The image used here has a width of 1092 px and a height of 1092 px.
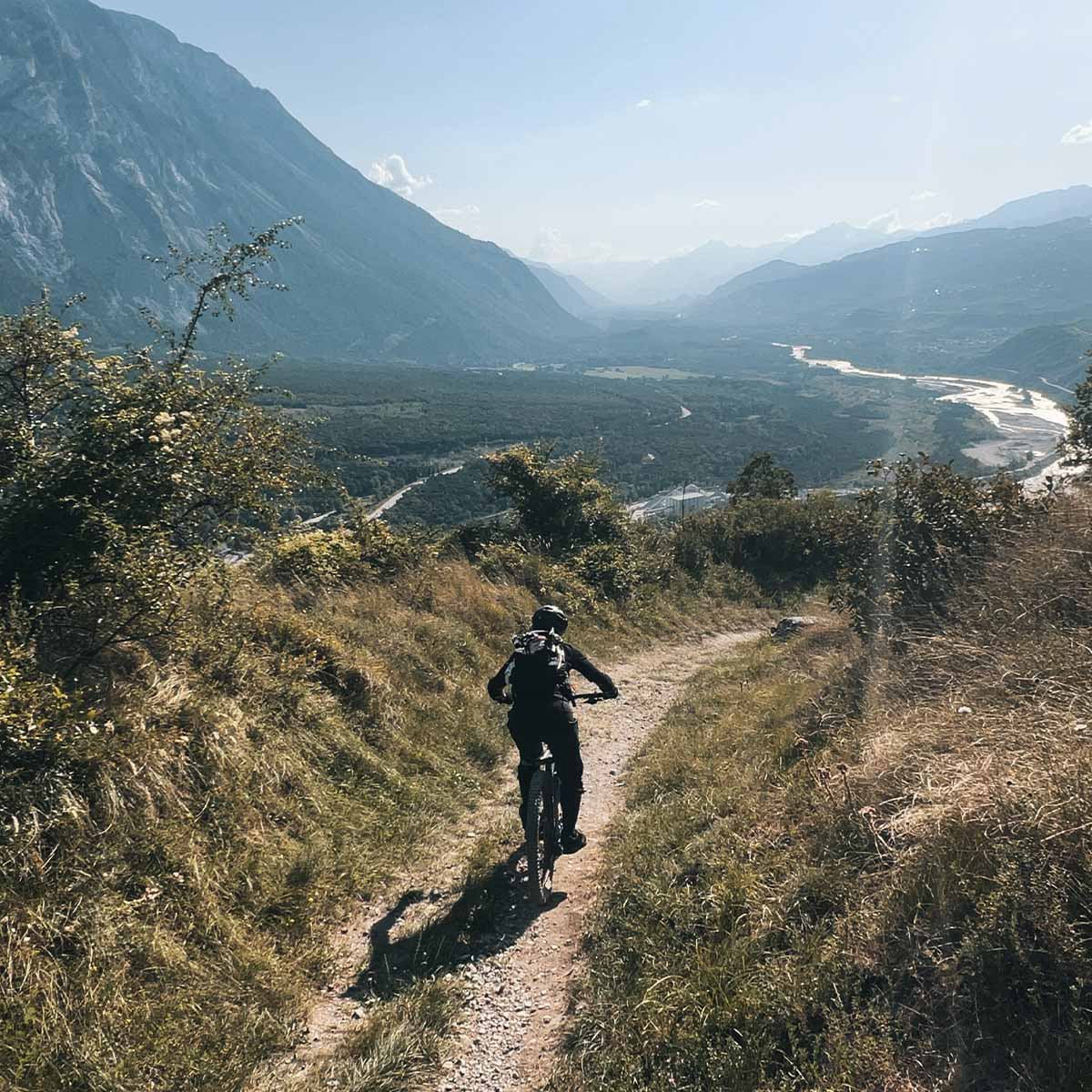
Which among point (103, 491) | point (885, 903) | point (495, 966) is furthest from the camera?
point (103, 491)

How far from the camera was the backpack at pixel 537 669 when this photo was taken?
5098mm

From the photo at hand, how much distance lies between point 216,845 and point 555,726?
2.67m

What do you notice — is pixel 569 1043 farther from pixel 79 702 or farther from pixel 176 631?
pixel 176 631

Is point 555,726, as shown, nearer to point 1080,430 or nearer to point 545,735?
point 545,735

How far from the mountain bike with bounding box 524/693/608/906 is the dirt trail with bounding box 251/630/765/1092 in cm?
18

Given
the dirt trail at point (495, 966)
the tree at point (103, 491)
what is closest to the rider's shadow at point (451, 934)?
the dirt trail at point (495, 966)

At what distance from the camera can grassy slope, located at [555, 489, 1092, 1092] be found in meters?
2.86

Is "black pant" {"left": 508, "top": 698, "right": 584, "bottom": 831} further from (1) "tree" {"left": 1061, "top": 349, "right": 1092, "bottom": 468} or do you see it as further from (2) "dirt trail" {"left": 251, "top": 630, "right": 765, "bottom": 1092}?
(1) "tree" {"left": 1061, "top": 349, "right": 1092, "bottom": 468}

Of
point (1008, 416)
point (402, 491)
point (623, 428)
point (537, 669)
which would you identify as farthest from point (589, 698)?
point (1008, 416)

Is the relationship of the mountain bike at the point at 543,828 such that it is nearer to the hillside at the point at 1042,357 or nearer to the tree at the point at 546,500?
the tree at the point at 546,500

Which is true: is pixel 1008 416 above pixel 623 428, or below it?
below

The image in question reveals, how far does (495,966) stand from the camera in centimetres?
432

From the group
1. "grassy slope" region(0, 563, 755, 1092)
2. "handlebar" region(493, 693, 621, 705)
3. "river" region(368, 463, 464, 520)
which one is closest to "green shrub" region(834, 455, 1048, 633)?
"handlebar" region(493, 693, 621, 705)

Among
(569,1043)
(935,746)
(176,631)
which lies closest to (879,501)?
(935,746)
